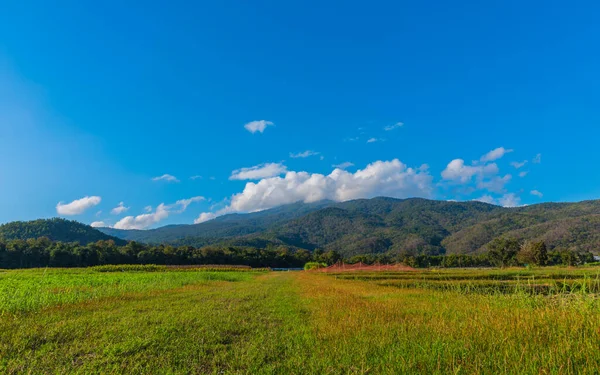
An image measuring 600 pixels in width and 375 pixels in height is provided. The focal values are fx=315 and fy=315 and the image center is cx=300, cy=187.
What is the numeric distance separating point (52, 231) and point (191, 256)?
73.3 m

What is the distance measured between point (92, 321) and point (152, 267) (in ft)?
161

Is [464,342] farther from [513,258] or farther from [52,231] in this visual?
[52,231]

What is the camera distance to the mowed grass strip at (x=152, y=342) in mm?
4746

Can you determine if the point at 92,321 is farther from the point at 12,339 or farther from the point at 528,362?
the point at 528,362

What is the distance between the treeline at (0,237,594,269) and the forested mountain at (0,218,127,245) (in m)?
44.8

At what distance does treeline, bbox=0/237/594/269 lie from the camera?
62438mm

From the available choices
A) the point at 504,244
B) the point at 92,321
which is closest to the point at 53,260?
the point at 92,321

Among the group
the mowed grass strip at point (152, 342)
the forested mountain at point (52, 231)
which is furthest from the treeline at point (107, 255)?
the mowed grass strip at point (152, 342)

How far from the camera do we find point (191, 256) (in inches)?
3000

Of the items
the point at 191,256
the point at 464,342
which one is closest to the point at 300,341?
the point at 464,342

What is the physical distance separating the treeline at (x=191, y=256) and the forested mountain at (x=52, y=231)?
4484cm

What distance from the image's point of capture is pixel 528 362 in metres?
4.60

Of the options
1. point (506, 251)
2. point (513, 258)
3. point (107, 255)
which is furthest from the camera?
point (513, 258)

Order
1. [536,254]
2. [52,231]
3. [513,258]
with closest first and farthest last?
1. [536,254]
2. [513,258]
3. [52,231]
